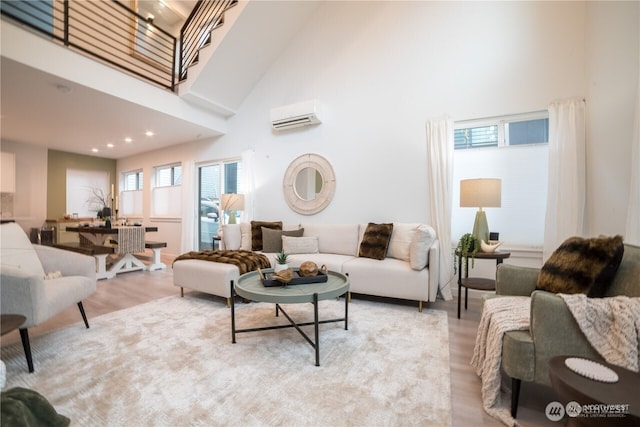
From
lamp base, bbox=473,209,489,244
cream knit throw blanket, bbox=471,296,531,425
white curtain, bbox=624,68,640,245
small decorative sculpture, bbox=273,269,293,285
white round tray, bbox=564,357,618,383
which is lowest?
cream knit throw blanket, bbox=471,296,531,425

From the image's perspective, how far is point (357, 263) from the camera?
10.0ft

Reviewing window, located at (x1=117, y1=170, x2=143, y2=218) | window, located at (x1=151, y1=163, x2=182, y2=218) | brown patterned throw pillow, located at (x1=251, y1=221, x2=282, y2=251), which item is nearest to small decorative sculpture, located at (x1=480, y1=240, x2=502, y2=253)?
brown patterned throw pillow, located at (x1=251, y1=221, x2=282, y2=251)

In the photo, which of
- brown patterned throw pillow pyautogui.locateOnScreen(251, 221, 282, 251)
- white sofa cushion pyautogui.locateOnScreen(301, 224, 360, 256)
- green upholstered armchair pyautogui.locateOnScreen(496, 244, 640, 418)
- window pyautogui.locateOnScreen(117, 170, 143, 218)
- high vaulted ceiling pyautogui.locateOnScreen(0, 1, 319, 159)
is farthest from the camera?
window pyautogui.locateOnScreen(117, 170, 143, 218)

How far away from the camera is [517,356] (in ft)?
4.25

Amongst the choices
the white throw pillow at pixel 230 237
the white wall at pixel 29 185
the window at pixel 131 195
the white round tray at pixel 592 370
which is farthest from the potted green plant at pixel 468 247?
the white wall at pixel 29 185

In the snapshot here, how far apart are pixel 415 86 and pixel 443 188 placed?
1.39 metres

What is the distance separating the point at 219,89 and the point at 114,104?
147 cm

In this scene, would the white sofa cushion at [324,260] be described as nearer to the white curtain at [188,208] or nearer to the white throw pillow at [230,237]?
the white throw pillow at [230,237]

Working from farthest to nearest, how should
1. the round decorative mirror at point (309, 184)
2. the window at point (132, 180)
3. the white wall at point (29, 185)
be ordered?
the window at point (132, 180)
the white wall at point (29, 185)
the round decorative mirror at point (309, 184)

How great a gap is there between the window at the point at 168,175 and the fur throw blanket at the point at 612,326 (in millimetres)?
6312

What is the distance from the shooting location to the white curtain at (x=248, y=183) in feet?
15.5

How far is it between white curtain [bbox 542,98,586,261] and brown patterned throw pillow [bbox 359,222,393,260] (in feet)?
5.17

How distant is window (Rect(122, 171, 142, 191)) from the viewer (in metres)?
6.80

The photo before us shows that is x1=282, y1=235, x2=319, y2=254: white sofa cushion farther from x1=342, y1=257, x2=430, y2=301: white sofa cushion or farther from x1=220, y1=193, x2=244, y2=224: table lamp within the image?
x1=220, y1=193, x2=244, y2=224: table lamp
